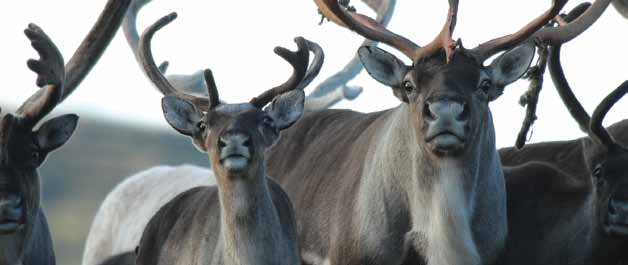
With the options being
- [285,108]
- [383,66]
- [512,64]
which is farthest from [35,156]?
[512,64]

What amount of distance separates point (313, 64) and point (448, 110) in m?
1.88

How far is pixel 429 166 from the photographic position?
46.5ft

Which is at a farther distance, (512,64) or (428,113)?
(512,64)

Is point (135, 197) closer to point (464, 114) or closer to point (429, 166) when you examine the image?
point (429, 166)

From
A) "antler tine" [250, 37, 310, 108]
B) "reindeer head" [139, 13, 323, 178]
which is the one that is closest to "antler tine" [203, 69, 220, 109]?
"reindeer head" [139, 13, 323, 178]

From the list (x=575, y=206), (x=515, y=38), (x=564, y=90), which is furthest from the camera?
(x=564, y=90)

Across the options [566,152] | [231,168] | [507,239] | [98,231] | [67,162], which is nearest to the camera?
[231,168]

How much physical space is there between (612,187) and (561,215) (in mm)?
1025

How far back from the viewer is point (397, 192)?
14.5 m

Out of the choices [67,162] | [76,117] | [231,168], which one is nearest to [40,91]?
[76,117]

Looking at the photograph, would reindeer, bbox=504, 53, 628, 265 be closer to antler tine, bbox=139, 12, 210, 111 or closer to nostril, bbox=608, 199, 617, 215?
nostril, bbox=608, 199, 617, 215

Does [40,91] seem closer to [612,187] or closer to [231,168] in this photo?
[231,168]

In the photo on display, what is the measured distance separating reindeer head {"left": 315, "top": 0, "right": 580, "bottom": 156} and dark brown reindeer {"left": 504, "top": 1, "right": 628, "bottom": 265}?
0.83 meters

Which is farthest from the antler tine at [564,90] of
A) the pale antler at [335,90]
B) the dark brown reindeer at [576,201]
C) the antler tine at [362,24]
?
the pale antler at [335,90]
